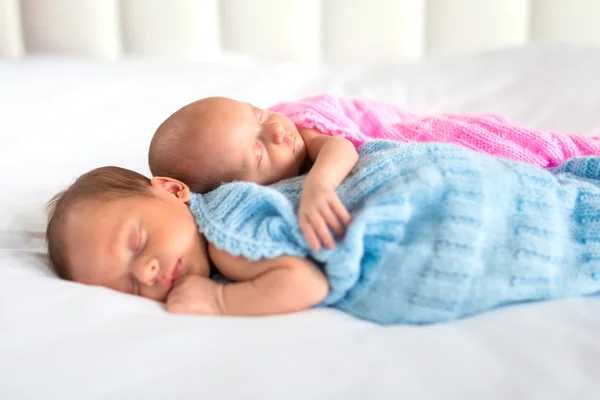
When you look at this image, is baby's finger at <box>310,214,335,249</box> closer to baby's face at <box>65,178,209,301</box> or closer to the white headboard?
baby's face at <box>65,178,209,301</box>

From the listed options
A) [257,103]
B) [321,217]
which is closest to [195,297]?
[321,217]

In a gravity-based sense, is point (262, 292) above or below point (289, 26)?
below

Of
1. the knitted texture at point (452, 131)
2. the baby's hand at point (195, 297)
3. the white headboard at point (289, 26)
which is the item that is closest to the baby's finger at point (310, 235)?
the baby's hand at point (195, 297)

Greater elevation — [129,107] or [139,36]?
[139,36]

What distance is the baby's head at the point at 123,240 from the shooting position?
2.52 feet

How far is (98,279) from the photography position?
Answer: 780mm

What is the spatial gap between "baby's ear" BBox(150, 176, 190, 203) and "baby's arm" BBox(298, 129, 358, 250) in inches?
7.4

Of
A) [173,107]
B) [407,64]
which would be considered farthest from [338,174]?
[407,64]

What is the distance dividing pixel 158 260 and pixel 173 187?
0.14 m

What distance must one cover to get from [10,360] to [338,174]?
0.46 meters

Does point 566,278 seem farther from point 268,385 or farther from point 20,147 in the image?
point 20,147

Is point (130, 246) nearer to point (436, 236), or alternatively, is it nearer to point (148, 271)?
point (148, 271)

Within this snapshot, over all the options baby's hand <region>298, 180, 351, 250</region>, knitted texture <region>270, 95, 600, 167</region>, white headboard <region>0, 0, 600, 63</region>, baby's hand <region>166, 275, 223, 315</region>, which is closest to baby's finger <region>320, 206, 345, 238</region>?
baby's hand <region>298, 180, 351, 250</region>

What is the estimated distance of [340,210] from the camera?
74cm
